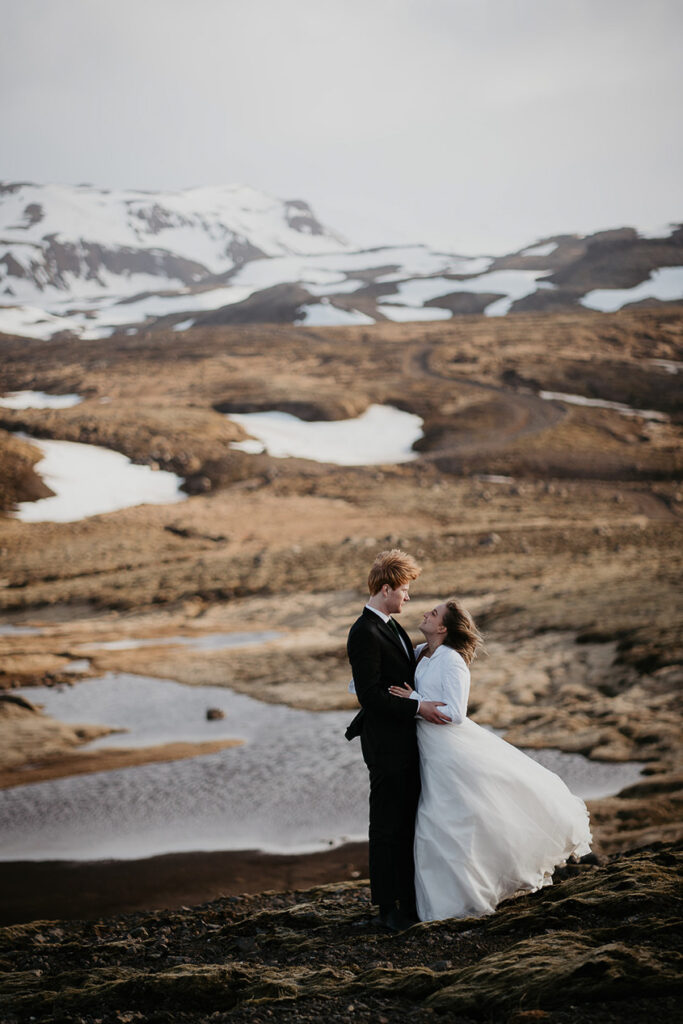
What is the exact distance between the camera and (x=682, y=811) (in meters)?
9.00

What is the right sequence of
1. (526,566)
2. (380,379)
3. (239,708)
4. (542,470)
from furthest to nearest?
(380,379) → (542,470) → (526,566) → (239,708)

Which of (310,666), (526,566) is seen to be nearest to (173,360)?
(526,566)

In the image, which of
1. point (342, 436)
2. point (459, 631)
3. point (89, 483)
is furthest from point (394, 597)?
point (342, 436)

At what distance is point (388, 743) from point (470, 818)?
0.70 m

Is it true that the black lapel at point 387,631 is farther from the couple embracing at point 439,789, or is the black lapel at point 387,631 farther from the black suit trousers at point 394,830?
the black suit trousers at point 394,830

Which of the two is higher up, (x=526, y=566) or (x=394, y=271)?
(x=394, y=271)

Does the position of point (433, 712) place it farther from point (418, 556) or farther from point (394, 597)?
point (418, 556)

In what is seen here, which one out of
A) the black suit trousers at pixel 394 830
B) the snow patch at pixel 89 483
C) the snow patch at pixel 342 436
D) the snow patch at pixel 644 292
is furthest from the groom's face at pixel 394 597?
the snow patch at pixel 644 292

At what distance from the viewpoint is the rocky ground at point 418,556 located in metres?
6.37

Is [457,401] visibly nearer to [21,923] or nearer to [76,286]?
[21,923]

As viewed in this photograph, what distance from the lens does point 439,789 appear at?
532cm

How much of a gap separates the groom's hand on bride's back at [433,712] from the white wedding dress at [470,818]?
0.15 feet

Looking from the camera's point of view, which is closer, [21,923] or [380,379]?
A: [21,923]

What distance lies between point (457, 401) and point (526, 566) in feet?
97.0
